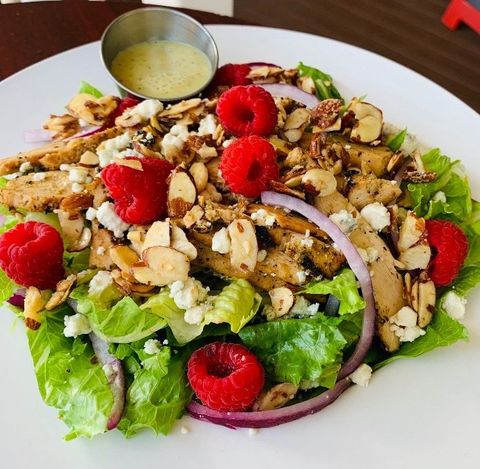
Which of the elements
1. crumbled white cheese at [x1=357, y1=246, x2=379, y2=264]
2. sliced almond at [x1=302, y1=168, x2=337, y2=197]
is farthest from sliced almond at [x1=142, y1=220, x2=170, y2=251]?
crumbled white cheese at [x1=357, y1=246, x2=379, y2=264]

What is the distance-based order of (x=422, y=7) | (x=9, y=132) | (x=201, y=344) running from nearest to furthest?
1. (x=201, y=344)
2. (x=9, y=132)
3. (x=422, y=7)

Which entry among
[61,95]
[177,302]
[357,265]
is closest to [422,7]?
[61,95]

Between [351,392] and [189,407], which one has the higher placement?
[351,392]

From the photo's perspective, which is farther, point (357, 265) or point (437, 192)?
point (437, 192)

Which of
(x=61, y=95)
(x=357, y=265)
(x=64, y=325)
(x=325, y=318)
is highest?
(x=357, y=265)

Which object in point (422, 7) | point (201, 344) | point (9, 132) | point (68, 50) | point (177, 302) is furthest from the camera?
point (422, 7)

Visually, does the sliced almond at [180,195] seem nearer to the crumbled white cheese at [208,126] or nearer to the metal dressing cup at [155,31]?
the crumbled white cheese at [208,126]

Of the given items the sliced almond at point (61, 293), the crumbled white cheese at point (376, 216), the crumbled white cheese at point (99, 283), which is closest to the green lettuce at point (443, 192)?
the crumbled white cheese at point (376, 216)

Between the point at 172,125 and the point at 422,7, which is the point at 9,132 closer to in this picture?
the point at 172,125

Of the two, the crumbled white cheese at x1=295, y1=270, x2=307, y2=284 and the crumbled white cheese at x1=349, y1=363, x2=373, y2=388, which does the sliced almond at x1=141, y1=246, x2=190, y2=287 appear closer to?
the crumbled white cheese at x1=295, y1=270, x2=307, y2=284
